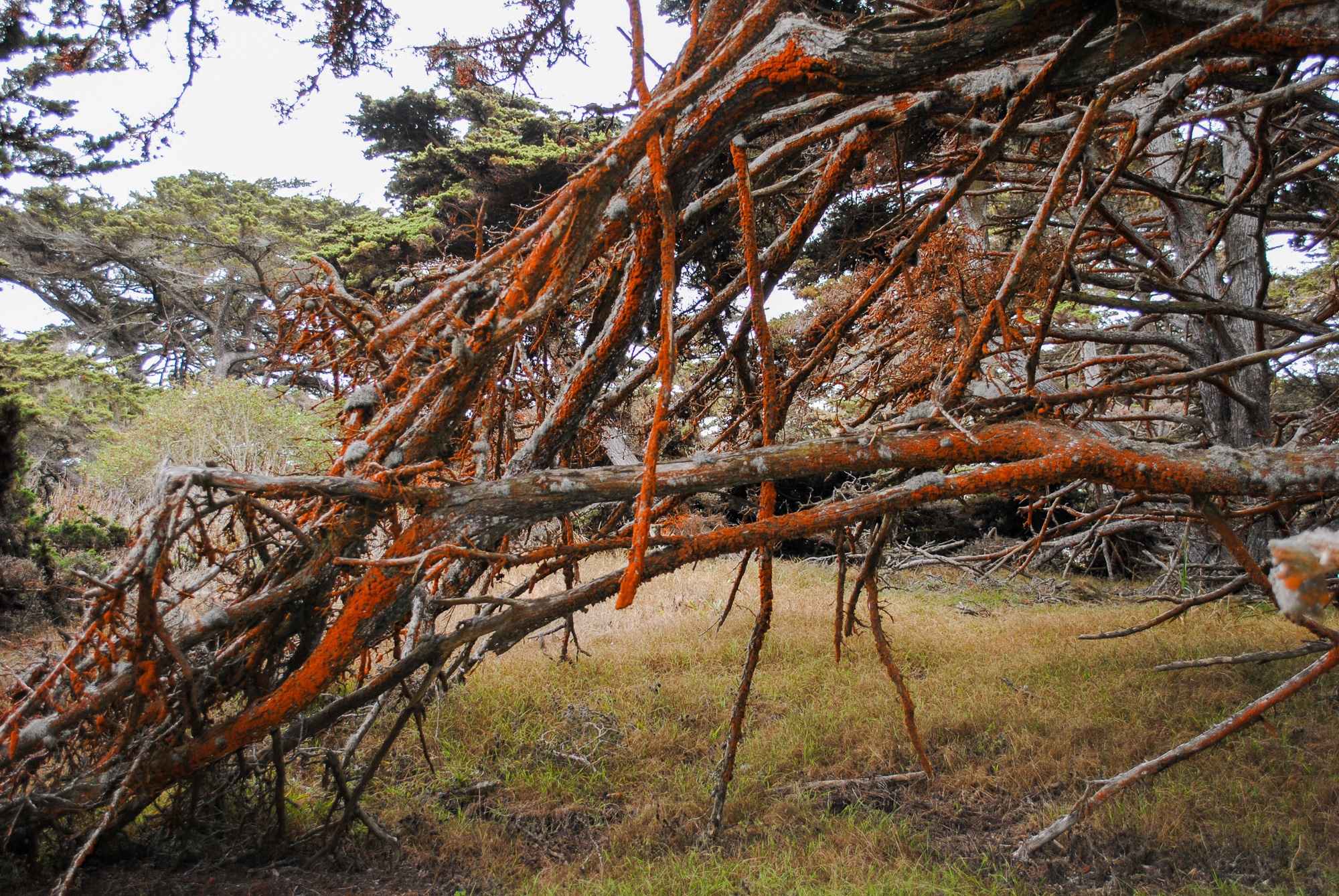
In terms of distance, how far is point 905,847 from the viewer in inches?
111

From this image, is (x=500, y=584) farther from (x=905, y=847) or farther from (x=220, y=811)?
(x=905, y=847)

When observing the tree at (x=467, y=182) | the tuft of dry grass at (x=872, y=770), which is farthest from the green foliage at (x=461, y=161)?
the tuft of dry grass at (x=872, y=770)

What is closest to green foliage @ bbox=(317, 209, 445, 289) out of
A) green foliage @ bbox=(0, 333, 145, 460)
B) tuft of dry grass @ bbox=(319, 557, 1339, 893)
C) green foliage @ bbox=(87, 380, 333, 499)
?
green foliage @ bbox=(87, 380, 333, 499)

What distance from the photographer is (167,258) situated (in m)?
20.6

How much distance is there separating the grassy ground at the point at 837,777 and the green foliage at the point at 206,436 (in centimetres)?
1069

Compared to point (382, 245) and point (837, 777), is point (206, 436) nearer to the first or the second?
point (382, 245)

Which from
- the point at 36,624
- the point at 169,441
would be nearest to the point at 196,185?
the point at 169,441

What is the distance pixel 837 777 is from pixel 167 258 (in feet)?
81.4

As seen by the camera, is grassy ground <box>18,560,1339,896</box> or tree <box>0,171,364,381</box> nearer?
grassy ground <box>18,560,1339,896</box>

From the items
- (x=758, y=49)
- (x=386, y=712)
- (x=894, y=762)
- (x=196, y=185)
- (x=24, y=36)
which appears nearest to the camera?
(x=758, y=49)

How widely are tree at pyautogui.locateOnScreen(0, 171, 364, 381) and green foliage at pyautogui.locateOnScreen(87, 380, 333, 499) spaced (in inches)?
204

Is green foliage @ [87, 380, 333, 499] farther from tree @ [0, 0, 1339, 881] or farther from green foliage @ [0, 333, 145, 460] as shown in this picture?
tree @ [0, 0, 1339, 881]

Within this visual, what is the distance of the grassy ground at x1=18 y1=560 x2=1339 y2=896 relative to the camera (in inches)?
102

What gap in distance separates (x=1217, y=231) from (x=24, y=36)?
948 cm
